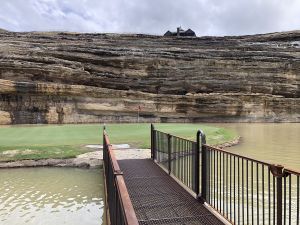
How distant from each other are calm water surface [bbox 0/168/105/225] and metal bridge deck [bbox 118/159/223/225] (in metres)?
0.98

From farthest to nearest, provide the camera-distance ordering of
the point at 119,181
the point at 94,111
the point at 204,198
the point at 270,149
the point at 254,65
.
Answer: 1. the point at 254,65
2. the point at 94,111
3. the point at 270,149
4. the point at 204,198
5. the point at 119,181

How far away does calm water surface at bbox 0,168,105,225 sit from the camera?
8.12 meters

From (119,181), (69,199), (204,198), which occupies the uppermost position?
(119,181)

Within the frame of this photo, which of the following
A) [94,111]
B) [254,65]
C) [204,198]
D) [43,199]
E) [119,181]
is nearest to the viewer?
[119,181]

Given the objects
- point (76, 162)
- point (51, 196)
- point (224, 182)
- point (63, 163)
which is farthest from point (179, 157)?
point (63, 163)

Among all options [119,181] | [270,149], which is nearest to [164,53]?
[270,149]

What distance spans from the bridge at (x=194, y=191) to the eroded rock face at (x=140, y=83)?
31269mm

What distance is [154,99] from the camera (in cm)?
4566

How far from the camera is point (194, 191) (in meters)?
7.94

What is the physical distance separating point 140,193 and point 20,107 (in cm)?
3433

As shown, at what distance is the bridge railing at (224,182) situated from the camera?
5.84 meters

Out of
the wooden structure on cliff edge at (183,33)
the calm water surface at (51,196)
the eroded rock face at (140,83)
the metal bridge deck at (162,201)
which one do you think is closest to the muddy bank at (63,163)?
the calm water surface at (51,196)

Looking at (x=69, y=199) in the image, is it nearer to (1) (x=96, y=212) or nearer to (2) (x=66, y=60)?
(1) (x=96, y=212)

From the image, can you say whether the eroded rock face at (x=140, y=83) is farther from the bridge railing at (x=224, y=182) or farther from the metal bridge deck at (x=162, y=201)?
the metal bridge deck at (x=162, y=201)
